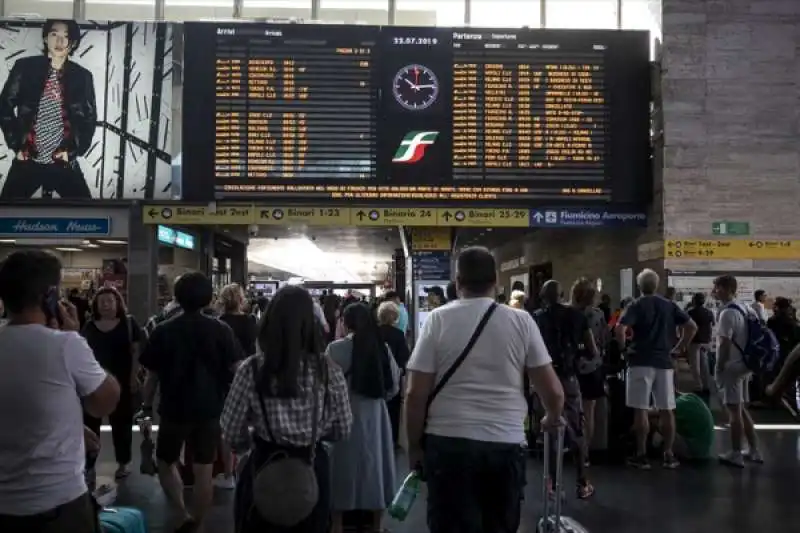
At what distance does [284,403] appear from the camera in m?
3.27

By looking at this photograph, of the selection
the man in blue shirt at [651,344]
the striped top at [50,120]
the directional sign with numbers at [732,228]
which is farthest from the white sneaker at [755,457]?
the striped top at [50,120]

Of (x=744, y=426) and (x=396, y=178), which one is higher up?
(x=396, y=178)

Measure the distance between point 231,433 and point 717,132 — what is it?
9523mm

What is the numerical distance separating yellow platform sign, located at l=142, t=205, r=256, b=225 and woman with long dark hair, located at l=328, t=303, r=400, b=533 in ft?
20.6

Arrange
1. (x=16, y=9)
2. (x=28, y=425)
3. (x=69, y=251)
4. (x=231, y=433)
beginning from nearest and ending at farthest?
(x=28, y=425) < (x=231, y=433) < (x=16, y=9) < (x=69, y=251)

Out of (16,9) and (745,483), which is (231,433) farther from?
(16,9)

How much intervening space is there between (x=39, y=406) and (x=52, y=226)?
9.28 meters

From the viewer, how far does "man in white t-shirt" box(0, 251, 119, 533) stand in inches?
97.4

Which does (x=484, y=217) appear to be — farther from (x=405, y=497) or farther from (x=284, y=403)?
(x=284, y=403)

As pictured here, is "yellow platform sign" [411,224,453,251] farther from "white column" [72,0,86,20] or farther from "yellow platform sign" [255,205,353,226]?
"white column" [72,0,86,20]

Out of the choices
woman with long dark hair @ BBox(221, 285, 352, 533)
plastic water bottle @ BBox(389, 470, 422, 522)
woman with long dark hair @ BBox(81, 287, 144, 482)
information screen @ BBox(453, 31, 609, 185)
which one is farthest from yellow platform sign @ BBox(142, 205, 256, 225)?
woman with long dark hair @ BBox(221, 285, 352, 533)

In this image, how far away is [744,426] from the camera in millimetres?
7766

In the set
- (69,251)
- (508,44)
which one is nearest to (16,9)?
(69,251)

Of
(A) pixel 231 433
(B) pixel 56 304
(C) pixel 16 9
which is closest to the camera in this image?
(B) pixel 56 304
